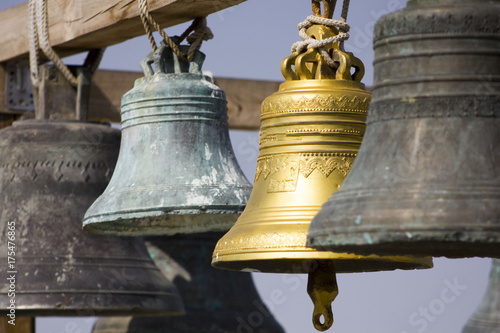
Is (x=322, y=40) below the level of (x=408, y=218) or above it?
above

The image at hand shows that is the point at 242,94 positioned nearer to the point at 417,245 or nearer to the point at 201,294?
the point at 201,294

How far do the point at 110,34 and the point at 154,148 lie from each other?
810mm

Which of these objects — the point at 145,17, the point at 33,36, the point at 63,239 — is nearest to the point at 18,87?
the point at 33,36

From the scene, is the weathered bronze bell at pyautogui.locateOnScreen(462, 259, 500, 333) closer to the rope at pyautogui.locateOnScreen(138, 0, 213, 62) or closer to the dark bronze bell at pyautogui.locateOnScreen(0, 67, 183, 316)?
the dark bronze bell at pyautogui.locateOnScreen(0, 67, 183, 316)

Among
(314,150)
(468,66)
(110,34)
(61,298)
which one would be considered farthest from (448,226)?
(110,34)

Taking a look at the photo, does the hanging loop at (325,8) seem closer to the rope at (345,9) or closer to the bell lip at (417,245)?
the rope at (345,9)

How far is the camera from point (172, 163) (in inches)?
150

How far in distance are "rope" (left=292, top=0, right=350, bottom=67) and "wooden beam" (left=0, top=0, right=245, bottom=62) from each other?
577 millimetres

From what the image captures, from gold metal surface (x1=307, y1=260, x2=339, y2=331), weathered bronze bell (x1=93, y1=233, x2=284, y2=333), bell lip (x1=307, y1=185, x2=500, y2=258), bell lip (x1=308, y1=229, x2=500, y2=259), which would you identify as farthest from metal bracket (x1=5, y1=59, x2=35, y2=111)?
bell lip (x1=307, y1=185, x2=500, y2=258)

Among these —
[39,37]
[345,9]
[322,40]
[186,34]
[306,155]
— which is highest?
[39,37]

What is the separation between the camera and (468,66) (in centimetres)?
260

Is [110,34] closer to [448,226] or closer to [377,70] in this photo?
[377,70]

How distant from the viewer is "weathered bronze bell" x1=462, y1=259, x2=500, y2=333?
502 cm

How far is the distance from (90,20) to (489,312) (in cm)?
183
